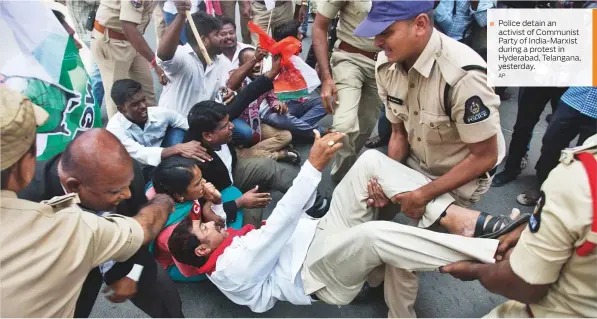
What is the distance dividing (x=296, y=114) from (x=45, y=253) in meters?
2.90

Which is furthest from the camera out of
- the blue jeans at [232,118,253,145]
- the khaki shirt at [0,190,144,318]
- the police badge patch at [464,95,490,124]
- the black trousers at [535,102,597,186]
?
the blue jeans at [232,118,253,145]

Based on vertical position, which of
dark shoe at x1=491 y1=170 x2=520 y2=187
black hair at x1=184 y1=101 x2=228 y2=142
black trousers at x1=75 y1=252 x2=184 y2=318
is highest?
black hair at x1=184 y1=101 x2=228 y2=142

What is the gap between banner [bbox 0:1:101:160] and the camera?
6.16 ft

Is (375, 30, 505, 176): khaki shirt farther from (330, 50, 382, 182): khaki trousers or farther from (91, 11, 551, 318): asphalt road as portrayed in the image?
(91, 11, 551, 318): asphalt road

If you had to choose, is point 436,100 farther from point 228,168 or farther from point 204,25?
point 204,25

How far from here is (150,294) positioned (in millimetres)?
1831

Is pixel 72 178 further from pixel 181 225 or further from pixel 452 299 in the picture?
pixel 452 299

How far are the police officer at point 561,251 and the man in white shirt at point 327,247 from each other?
10.7 inches

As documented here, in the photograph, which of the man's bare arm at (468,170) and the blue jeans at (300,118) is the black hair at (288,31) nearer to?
the blue jeans at (300,118)

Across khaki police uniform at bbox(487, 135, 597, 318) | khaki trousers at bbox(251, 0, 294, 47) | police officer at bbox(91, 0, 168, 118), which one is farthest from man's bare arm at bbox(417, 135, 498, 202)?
khaki trousers at bbox(251, 0, 294, 47)

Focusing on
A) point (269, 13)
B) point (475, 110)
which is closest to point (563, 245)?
point (475, 110)

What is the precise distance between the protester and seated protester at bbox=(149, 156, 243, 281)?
256 millimetres

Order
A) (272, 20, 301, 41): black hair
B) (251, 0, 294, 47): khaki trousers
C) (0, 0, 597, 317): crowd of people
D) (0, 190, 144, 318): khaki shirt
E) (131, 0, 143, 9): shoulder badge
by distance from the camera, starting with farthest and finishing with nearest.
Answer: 1. (251, 0, 294, 47): khaki trousers
2. (272, 20, 301, 41): black hair
3. (131, 0, 143, 9): shoulder badge
4. (0, 0, 597, 317): crowd of people
5. (0, 190, 144, 318): khaki shirt

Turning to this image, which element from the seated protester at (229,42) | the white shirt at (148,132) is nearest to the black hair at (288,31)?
the seated protester at (229,42)
